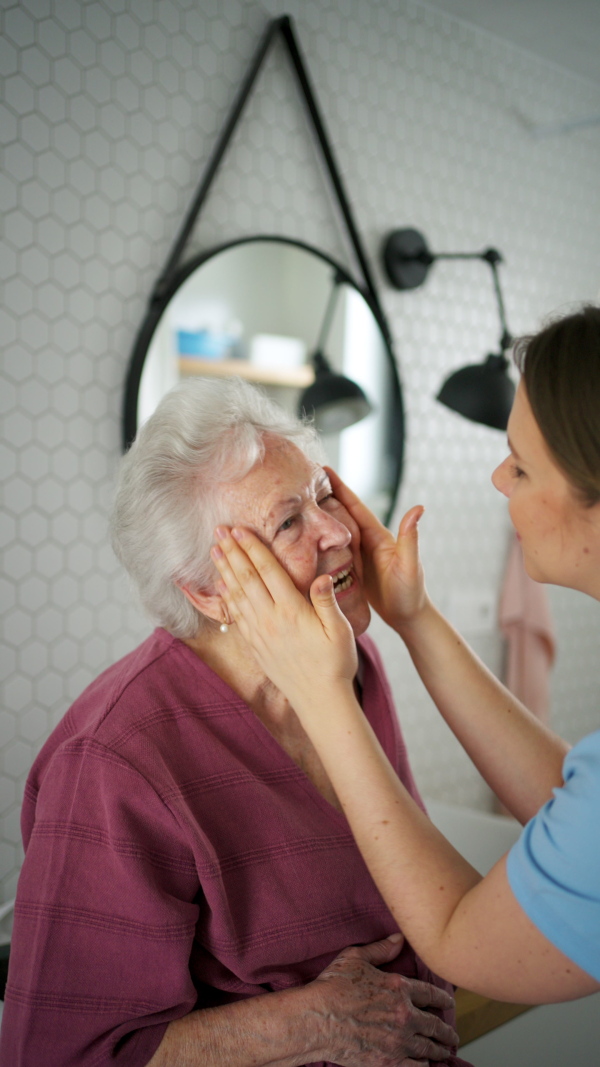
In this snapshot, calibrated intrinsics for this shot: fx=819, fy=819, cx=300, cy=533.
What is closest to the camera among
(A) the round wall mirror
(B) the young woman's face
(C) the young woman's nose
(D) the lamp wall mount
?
(B) the young woman's face

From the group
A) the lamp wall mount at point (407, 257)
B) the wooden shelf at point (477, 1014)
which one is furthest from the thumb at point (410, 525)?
the lamp wall mount at point (407, 257)

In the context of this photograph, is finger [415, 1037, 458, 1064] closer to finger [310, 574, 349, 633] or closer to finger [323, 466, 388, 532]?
finger [310, 574, 349, 633]

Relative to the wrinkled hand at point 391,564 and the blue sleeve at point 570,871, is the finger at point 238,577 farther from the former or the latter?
the blue sleeve at point 570,871

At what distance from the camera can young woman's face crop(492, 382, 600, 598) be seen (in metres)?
0.88

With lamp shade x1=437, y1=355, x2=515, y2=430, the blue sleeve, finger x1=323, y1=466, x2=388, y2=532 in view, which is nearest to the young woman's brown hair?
the blue sleeve

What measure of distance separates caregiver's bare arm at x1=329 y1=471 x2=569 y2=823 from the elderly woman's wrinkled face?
0.06m

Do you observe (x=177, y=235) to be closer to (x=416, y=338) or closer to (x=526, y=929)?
(x=416, y=338)

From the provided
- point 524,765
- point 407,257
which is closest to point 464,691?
point 524,765

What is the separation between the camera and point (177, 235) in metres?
1.74

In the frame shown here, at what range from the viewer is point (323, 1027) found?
3.29 feet

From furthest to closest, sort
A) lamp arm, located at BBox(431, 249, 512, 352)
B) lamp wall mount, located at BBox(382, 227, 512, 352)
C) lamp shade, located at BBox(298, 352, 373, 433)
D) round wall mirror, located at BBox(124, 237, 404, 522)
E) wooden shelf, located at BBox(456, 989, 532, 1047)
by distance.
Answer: lamp wall mount, located at BBox(382, 227, 512, 352) < lamp shade, located at BBox(298, 352, 373, 433) < lamp arm, located at BBox(431, 249, 512, 352) < round wall mirror, located at BBox(124, 237, 404, 522) < wooden shelf, located at BBox(456, 989, 532, 1047)

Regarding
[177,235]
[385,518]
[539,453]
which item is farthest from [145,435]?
[385,518]

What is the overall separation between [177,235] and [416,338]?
31.2 inches

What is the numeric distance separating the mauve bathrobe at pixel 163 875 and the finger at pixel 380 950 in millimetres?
18
